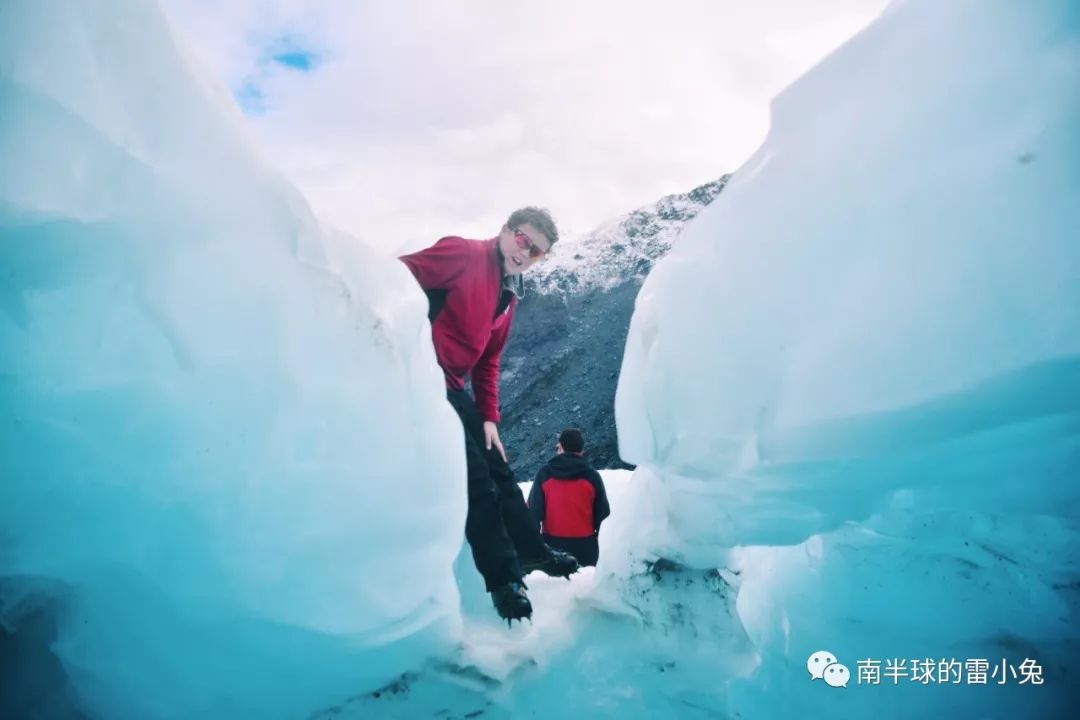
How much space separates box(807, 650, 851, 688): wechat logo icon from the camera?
5.61 ft

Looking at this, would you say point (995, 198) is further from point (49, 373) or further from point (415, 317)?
point (49, 373)

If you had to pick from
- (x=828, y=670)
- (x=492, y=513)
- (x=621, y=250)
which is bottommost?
(x=828, y=670)

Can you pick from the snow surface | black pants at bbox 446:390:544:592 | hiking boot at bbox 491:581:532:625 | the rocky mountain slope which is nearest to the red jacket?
black pants at bbox 446:390:544:592

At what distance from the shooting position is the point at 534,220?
1.82 metres

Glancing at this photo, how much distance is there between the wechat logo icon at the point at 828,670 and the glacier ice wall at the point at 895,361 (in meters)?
0.04

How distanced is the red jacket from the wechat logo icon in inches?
52.1

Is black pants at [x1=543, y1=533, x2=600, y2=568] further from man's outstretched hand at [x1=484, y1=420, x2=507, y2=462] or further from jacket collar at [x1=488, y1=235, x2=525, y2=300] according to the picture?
jacket collar at [x1=488, y1=235, x2=525, y2=300]

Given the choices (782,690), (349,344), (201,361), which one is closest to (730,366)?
(349,344)

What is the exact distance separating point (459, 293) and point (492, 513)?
65 cm

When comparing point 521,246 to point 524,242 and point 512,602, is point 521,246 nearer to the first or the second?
point 524,242

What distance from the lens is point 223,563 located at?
1248 mm

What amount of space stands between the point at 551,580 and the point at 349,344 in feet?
4.13

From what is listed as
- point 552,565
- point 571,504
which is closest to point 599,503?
point 571,504

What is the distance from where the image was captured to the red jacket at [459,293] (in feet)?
5.81
